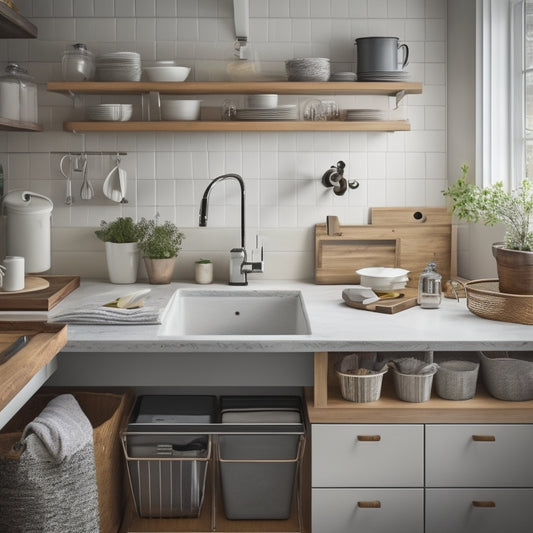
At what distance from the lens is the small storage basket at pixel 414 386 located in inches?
97.1

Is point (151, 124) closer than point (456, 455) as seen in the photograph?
No

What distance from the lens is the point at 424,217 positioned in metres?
3.62

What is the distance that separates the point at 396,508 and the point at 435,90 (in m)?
1.99

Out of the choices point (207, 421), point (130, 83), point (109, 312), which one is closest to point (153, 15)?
point (130, 83)

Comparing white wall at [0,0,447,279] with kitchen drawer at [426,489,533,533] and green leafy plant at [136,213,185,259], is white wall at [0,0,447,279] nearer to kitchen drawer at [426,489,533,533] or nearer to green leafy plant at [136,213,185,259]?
green leafy plant at [136,213,185,259]

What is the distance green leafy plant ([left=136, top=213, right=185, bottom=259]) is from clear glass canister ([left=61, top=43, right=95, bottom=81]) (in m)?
0.68

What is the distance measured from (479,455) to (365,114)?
1.62 meters

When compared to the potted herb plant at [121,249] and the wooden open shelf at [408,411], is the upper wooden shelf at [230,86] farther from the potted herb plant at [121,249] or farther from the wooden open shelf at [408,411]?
the wooden open shelf at [408,411]

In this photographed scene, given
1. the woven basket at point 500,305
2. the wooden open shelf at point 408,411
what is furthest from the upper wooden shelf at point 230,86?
the wooden open shelf at point 408,411

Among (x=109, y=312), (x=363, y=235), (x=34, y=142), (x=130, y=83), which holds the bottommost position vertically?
(x=109, y=312)

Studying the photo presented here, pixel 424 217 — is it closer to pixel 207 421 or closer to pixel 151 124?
pixel 151 124

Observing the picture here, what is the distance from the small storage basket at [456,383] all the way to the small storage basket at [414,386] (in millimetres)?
38

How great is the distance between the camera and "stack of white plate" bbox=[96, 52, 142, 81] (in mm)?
3395

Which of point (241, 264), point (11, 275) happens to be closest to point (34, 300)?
point (11, 275)
